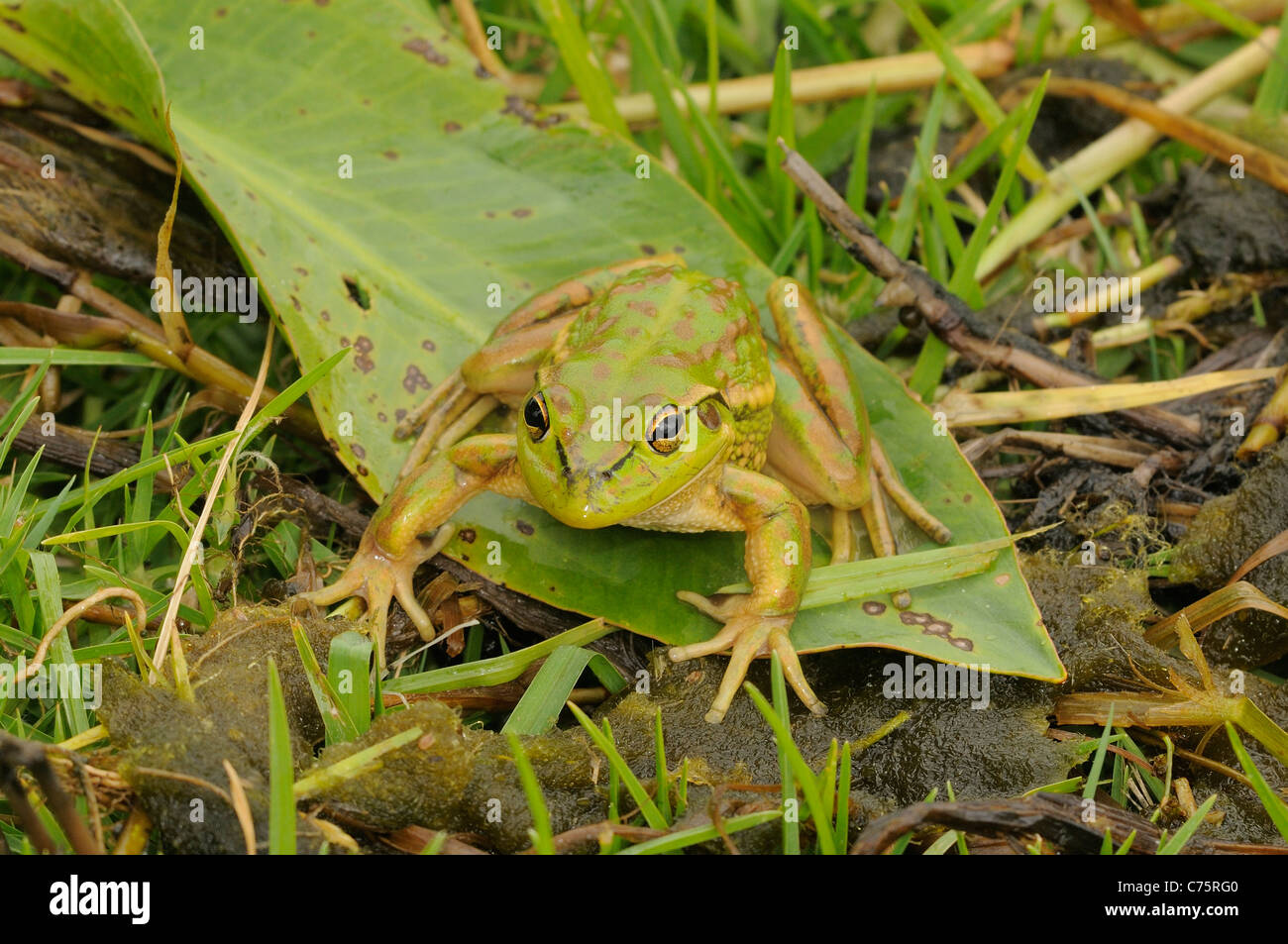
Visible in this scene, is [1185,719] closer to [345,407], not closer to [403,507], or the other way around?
[403,507]

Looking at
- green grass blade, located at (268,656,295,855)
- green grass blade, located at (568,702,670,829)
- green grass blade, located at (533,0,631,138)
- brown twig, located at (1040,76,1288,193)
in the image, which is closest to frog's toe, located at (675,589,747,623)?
green grass blade, located at (568,702,670,829)

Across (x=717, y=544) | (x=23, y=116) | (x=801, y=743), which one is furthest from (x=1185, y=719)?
(x=23, y=116)

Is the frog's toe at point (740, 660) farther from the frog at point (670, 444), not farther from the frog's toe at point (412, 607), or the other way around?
the frog's toe at point (412, 607)

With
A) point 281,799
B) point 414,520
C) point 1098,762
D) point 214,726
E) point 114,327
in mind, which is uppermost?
point 114,327

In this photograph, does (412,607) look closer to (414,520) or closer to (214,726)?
(414,520)

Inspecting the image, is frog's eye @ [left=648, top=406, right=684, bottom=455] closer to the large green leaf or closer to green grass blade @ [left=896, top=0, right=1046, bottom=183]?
the large green leaf

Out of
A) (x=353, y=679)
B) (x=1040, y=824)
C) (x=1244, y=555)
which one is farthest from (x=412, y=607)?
(x=1244, y=555)

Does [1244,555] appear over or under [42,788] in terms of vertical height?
over

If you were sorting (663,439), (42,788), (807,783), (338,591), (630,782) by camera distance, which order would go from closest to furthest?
1. (42,788)
2. (807,783)
3. (630,782)
4. (663,439)
5. (338,591)

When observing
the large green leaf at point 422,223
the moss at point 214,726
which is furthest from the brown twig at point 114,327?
the moss at point 214,726
